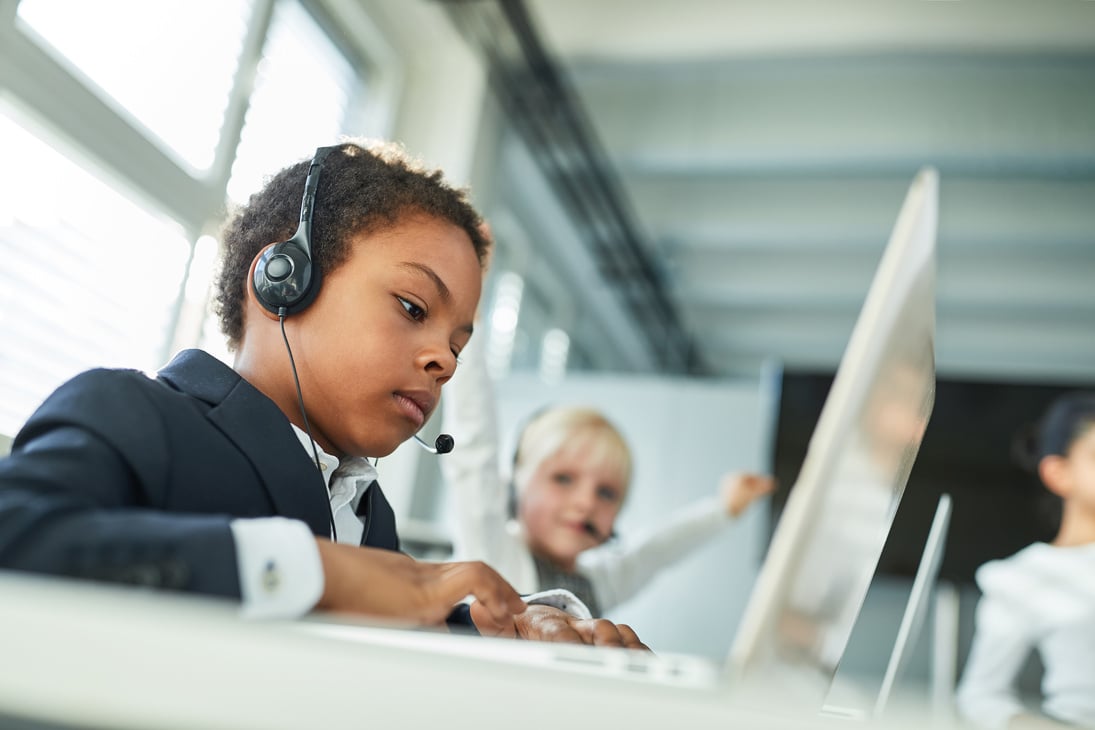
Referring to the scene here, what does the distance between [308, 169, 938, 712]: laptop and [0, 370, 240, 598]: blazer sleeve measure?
0.41 ft

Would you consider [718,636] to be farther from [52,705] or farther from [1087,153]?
[52,705]

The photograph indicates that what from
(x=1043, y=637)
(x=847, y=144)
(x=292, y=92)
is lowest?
(x=1043, y=637)

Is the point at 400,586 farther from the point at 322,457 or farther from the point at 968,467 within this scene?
the point at 968,467

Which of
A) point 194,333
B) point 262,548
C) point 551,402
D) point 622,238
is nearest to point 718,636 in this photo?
point 551,402

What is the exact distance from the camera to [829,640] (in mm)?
524

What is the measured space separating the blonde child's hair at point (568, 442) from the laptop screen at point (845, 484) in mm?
1445

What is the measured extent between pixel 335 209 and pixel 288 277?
0.11 metres

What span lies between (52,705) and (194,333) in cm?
163

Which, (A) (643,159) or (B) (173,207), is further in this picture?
(A) (643,159)

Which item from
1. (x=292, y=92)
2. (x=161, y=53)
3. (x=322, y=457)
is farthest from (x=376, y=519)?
(x=292, y=92)

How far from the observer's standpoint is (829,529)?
431mm

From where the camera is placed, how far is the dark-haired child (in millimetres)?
1541

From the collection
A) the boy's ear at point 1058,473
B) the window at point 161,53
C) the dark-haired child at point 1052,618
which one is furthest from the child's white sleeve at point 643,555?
the window at point 161,53

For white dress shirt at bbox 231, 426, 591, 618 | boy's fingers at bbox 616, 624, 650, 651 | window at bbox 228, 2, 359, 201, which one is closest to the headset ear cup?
white dress shirt at bbox 231, 426, 591, 618
